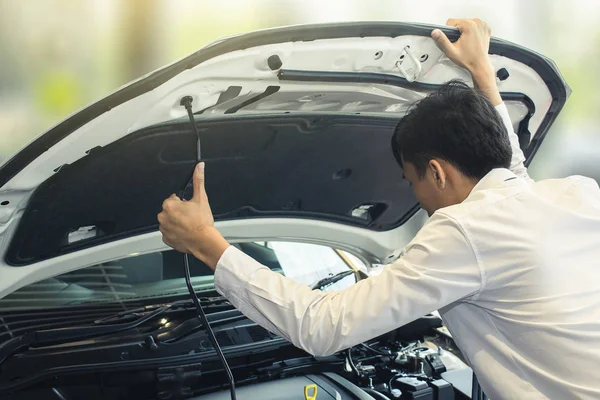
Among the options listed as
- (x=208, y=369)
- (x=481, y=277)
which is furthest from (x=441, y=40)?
(x=208, y=369)

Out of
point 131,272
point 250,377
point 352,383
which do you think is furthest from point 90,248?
point 352,383

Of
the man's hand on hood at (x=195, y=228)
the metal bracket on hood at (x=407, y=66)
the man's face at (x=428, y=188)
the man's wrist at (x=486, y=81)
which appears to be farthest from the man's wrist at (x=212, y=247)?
the man's wrist at (x=486, y=81)

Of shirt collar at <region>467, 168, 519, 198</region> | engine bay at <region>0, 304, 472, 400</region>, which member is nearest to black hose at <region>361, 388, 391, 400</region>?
engine bay at <region>0, 304, 472, 400</region>

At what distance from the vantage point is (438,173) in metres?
1.03

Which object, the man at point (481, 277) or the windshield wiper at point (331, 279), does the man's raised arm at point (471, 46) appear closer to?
A: the man at point (481, 277)

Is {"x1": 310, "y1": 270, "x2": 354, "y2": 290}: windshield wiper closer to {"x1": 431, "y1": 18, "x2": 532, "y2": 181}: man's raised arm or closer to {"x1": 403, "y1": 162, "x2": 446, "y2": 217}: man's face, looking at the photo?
{"x1": 403, "y1": 162, "x2": 446, "y2": 217}: man's face

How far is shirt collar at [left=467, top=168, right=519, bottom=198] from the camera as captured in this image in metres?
0.97

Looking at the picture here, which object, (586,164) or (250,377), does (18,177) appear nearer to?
(250,377)

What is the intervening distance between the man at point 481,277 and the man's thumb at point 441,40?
0.14 metres

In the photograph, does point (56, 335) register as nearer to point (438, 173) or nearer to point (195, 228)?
point (195, 228)

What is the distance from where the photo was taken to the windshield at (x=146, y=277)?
146cm

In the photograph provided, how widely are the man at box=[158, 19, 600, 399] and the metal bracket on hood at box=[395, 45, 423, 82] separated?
0.45ft

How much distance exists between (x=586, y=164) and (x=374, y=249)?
10.8ft

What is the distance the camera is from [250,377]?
56.4 inches
